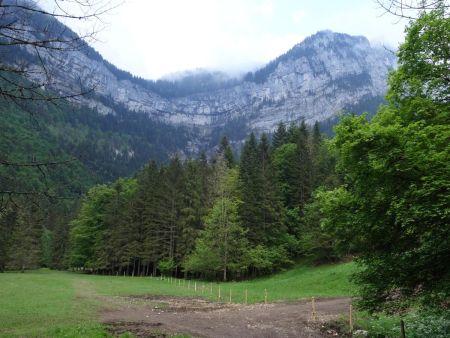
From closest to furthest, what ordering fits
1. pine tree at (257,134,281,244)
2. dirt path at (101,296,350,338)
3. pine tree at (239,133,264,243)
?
dirt path at (101,296,350,338) < pine tree at (239,133,264,243) < pine tree at (257,134,281,244)

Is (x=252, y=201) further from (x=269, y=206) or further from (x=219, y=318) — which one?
(x=219, y=318)

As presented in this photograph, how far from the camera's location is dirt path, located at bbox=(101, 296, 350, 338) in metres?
16.4

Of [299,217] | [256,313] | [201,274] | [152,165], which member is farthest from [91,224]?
[256,313]

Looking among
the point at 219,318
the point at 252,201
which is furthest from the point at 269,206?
the point at 219,318

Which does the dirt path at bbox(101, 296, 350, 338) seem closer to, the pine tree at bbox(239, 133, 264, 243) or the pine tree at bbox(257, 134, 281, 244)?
the pine tree at bbox(239, 133, 264, 243)

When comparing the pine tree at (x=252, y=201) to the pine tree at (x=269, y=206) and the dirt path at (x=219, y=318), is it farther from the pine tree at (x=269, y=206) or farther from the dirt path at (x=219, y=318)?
the dirt path at (x=219, y=318)

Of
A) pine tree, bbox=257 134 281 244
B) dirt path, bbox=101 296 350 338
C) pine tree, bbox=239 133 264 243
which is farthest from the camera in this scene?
pine tree, bbox=257 134 281 244

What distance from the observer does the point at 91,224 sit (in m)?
74.5

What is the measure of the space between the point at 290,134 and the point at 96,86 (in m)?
73.6

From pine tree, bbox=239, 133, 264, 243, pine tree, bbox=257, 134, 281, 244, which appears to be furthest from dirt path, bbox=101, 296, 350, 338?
pine tree, bbox=257, 134, 281, 244

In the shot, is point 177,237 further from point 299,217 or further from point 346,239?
point 346,239

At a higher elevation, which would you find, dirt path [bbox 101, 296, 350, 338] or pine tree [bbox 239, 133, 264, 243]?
pine tree [bbox 239, 133, 264, 243]

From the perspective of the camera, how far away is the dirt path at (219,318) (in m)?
16.4

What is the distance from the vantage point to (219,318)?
2048 cm
